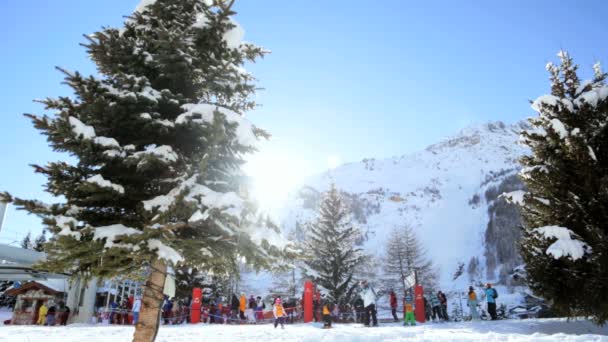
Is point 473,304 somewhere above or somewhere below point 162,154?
below

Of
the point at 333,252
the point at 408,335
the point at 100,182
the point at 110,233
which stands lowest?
the point at 408,335

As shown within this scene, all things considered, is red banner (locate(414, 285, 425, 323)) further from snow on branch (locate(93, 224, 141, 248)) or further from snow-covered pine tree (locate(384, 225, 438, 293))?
snow-covered pine tree (locate(384, 225, 438, 293))

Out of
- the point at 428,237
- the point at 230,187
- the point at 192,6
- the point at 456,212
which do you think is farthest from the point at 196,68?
the point at 456,212

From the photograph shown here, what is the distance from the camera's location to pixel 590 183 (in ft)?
33.0

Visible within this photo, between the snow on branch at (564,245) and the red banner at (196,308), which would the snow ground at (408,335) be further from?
the red banner at (196,308)

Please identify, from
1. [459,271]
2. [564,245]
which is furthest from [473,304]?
[459,271]

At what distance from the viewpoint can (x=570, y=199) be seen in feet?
34.2

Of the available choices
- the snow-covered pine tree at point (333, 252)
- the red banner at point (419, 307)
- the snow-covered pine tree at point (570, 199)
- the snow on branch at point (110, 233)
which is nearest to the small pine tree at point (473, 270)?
the snow-covered pine tree at point (333, 252)

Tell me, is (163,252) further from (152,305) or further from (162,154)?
(152,305)

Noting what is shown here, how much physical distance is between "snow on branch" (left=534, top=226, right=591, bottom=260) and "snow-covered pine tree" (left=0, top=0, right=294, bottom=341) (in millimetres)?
6964

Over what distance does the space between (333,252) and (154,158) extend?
2125 centimetres

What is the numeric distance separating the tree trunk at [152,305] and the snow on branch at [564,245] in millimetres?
8572

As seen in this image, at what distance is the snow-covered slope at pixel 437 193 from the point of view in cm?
A: 7812

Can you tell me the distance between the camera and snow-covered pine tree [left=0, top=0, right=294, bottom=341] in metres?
5.54
